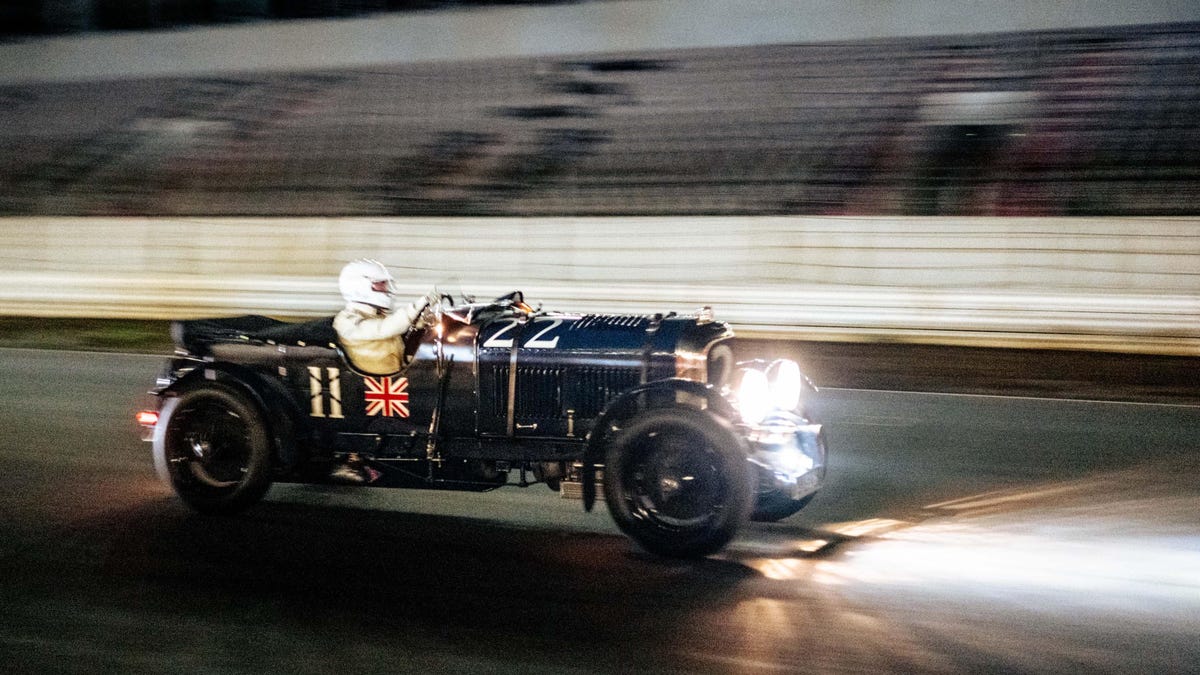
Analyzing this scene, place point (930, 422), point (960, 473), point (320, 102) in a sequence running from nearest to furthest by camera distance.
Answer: point (960, 473) → point (930, 422) → point (320, 102)

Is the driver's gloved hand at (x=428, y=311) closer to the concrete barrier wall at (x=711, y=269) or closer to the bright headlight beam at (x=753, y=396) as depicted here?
the bright headlight beam at (x=753, y=396)

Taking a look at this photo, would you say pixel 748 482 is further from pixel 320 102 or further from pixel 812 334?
pixel 320 102

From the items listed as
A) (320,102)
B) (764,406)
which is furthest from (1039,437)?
(320,102)

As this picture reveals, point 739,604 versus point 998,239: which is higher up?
point 998,239

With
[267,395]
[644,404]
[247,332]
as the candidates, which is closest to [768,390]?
[644,404]

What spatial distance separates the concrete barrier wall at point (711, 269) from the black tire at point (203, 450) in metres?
7.36

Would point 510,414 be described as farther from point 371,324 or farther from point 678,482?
point 678,482

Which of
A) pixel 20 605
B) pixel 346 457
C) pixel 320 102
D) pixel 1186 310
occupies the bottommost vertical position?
pixel 20 605

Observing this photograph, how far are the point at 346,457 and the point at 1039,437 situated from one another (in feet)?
15.7

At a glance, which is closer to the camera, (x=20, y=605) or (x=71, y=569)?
(x=20, y=605)

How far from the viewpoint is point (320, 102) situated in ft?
64.0

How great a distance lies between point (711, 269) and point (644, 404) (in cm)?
774

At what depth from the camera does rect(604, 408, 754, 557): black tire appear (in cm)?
545

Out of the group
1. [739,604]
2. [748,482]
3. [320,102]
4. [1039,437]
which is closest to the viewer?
[739,604]
